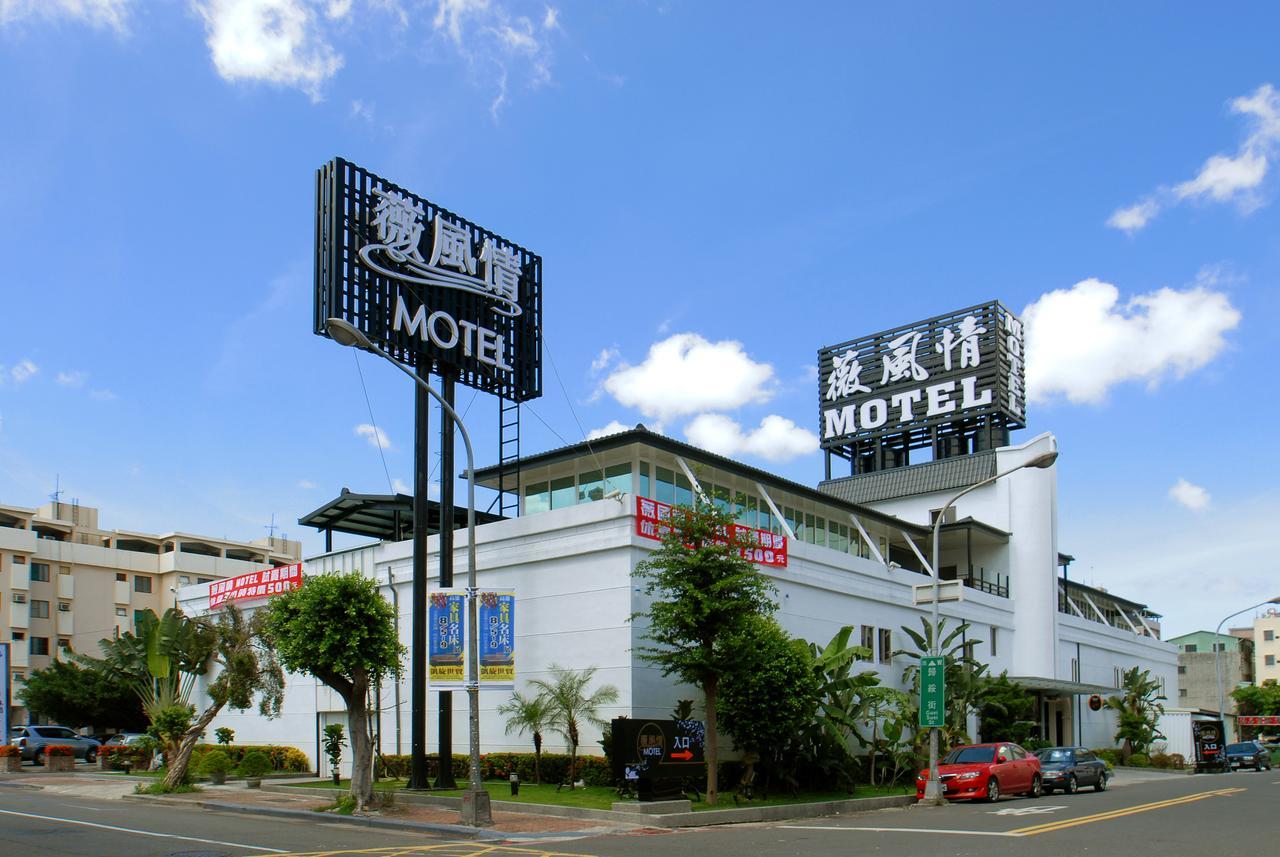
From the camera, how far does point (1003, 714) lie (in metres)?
40.2

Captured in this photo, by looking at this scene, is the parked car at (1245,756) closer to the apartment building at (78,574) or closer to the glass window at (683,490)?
the glass window at (683,490)

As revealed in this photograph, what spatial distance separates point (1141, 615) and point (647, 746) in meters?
53.3

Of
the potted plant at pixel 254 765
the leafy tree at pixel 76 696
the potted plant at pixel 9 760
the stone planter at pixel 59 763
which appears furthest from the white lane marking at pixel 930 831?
the leafy tree at pixel 76 696

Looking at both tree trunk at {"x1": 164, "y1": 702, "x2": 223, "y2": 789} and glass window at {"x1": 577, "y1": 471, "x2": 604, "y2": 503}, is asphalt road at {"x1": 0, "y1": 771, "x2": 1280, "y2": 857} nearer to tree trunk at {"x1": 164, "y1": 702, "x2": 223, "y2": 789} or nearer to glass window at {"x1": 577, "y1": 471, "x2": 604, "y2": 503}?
tree trunk at {"x1": 164, "y1": 702, "x2": 223, "y2": 789}

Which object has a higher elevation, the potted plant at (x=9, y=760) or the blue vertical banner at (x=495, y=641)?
the blue vertical banner at (x=495, y=641)

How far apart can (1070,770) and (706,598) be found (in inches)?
662

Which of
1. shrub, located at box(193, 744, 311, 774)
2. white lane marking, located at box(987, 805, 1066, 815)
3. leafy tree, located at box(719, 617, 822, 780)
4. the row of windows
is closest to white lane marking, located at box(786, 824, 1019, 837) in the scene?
white lane marking, located at box(987, 805, 1066, 815)

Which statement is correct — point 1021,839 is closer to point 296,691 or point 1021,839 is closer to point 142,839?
point 142,839

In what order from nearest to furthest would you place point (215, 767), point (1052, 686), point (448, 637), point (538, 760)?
point (448, 637), point (538, 760), point (215, 767), point (1052, 686)

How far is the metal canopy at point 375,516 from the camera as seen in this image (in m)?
36.6

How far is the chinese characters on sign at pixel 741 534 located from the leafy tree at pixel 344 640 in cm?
660

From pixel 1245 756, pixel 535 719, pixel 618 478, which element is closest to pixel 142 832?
pixel 535 719

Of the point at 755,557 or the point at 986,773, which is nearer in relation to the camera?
the point at 986,773

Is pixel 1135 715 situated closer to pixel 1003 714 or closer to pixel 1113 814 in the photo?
pixel 1003 714
